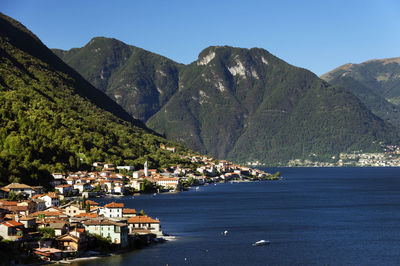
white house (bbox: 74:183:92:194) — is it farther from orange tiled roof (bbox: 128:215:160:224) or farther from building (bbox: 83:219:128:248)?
building (bbox: 83:219:128:248)

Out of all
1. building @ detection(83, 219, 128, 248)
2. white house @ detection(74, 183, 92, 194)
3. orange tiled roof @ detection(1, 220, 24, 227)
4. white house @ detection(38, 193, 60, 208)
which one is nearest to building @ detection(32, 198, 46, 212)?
white house @ detection(38, 193, 60, 208)

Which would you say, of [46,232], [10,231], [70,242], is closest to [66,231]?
[46,232]

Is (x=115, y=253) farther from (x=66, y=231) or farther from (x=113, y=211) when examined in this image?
(x=113, y=211)

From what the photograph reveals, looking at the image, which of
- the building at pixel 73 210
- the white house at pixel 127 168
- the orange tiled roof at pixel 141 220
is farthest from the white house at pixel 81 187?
the orange tiled roof at pixel 141 220

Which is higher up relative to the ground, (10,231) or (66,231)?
(10,231)

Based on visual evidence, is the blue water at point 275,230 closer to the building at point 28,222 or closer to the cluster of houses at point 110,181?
the building at point 28,222
